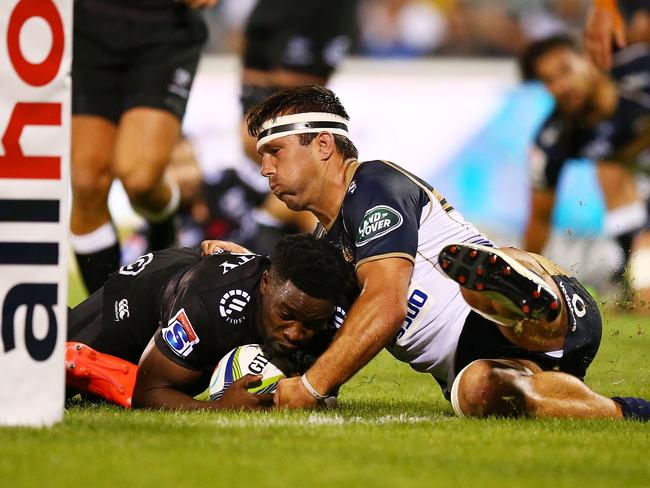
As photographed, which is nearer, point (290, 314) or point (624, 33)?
point (290, 314)

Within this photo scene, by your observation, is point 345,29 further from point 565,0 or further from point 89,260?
point 89,260

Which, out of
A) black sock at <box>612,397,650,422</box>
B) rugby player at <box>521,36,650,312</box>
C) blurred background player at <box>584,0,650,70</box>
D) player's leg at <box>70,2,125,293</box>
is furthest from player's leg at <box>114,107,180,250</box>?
rugby player at <box>521,36,650,312</box>

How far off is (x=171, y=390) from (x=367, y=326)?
3.39 feet

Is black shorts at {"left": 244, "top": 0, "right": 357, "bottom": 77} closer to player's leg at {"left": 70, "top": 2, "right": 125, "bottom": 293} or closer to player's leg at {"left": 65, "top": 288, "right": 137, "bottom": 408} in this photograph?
player's leg at {"left": 70, "top": 2, "right": 125, "bottom": 293}

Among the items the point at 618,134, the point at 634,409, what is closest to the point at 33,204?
the point at 634,409

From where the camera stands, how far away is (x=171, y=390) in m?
5.74

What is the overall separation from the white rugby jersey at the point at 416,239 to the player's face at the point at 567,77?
9.30m

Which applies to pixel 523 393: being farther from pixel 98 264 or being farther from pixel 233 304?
pixel 98 264

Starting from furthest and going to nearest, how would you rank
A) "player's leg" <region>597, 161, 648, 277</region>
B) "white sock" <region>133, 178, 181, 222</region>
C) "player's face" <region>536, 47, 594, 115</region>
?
1. "player's face" <region>536, 47, 594, 115</region>
2. "player's leg" <region>597, 161, 648, 277</region>
3. "white sock" <region>133, 178, 181, 222</region>

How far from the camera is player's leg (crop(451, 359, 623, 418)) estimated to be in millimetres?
5473

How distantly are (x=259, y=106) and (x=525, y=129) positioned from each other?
9050mm

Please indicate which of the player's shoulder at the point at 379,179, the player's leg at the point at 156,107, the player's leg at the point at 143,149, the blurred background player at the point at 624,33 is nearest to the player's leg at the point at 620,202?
the blurred background player at the point at 624,33

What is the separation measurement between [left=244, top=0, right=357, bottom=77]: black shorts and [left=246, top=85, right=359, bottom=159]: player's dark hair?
26.7ft

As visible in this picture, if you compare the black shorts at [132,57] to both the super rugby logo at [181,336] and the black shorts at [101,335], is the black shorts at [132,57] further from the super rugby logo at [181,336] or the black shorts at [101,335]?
the super rugby logo at [181,336]
